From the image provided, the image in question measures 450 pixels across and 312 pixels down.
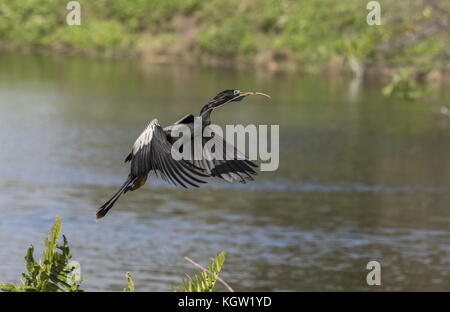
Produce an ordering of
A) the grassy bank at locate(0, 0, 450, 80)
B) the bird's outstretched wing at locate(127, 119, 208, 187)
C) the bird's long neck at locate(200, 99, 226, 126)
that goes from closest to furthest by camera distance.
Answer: the bird's long neck at locate(200, 99, 226, 126)
the bird's outstretched wing at locate(127, 119, 208, 187)
the grassy bank at locate(0, 0, 450, 80)

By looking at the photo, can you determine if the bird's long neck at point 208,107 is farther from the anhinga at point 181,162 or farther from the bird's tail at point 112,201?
the bird's tail at point 112,201

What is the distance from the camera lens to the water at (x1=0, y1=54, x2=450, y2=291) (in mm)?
29750

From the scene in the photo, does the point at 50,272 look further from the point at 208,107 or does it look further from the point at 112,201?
the point at 208,107

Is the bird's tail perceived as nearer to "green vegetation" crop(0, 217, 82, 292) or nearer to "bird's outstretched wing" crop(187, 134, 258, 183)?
"green vegetation" crop(0, 217, 82, 292)

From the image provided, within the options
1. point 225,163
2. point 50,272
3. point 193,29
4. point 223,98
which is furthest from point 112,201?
point 193,29

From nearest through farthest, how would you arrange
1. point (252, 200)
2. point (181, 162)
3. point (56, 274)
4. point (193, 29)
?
point (56, 274)
point (181, 162)
point (252, 200)
point (193, 29)

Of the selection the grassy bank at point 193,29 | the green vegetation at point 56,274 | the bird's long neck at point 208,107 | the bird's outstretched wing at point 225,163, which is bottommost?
the green vegetation at point 56,274

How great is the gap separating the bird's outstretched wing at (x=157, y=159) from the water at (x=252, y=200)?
20856mm

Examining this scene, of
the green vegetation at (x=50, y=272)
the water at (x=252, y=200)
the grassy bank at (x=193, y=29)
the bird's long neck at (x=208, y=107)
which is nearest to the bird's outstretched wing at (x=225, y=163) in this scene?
the bird's long neck at (x=208, y=107)

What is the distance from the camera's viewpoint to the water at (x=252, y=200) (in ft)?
97.6

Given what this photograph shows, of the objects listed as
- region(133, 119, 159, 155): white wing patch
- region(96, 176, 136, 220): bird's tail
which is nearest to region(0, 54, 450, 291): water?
region(133, 119, 159, 155): white wing patch

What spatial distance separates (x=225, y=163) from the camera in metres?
5.56

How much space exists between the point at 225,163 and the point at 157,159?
1.35ft
